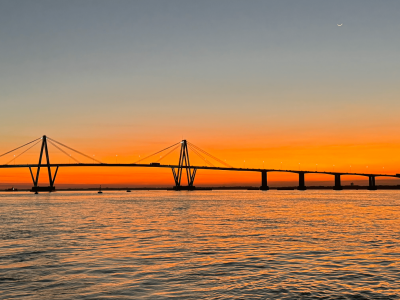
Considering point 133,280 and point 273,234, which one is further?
point 273,234

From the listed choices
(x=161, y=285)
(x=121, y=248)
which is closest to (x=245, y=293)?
(x=161, y=285)

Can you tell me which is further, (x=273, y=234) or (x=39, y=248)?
(x=273, y=234)

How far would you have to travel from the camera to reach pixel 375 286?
13.1 metres

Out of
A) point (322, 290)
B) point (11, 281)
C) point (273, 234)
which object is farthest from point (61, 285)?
point (273, 234)

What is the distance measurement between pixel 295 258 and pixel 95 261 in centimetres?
848

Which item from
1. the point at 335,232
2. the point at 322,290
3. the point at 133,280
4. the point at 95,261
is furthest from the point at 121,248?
the point at 335,232

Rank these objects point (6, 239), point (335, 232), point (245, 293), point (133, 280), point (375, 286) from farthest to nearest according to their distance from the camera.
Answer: point (335, 232)
point (6, 239)
point (133, 280)
point (375, 286)
point (245, 293)

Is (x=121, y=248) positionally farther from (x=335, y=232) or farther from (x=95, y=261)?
(x=335, y=232)

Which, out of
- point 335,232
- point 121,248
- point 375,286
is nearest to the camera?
point 375,286

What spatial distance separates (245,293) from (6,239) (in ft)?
63.1

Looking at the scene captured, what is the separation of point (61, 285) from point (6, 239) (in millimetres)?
14663

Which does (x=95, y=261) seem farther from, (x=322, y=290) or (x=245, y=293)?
(x=322, y=290)

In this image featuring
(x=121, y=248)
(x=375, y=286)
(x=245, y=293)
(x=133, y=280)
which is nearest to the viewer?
(x=245, y=293)

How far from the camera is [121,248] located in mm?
21531
